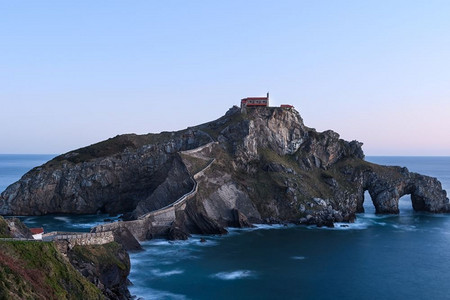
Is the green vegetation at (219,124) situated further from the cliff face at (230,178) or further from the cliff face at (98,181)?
the cliff face at (98,181)

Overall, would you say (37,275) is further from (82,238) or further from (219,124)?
(219,124)

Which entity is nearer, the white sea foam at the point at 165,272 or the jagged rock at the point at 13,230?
the jagged rock at the point at 13,230

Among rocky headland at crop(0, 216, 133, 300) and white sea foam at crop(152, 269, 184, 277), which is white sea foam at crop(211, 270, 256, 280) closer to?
white sea foam at crop(152, 269, 184, 277)

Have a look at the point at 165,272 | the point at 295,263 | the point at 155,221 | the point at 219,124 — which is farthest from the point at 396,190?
the point at 165,272

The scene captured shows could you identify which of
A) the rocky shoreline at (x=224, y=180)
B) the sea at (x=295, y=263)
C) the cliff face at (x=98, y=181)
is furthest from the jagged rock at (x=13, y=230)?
the cliff face at (x=98, y=181)

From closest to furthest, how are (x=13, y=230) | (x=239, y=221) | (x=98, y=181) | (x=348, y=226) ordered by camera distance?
(x=13, y=230) → (x=239, y=221) → (x=348, y=226) → (x=98, y=181)

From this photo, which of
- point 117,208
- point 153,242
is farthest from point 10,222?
point 117,208

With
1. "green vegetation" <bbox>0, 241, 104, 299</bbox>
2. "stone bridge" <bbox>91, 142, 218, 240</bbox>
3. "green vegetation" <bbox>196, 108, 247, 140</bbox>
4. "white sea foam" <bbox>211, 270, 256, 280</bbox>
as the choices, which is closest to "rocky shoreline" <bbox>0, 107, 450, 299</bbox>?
"stone bridge" <bbox>91, 142, 218, 240</bbox>
